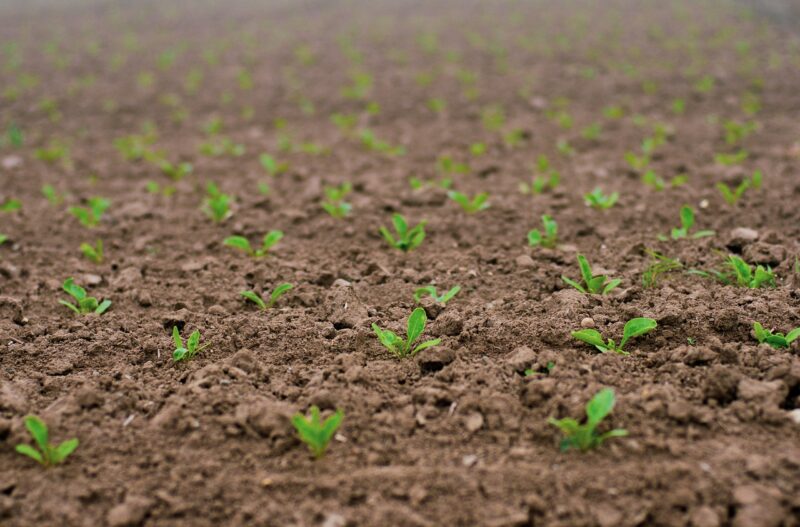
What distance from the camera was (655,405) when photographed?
2041 millimetres

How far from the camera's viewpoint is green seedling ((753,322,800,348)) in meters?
2.31

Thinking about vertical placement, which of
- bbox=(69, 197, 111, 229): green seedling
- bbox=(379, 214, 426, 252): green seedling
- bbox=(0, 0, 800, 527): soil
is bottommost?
bbox=(0, 0, 800, 527): soil

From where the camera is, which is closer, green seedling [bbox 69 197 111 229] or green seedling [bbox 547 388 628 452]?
green seedling [bbox 547 388 628 452]

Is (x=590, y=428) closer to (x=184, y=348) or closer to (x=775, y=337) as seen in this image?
(x=775, y=337)

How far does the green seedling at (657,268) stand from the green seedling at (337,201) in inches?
67.5

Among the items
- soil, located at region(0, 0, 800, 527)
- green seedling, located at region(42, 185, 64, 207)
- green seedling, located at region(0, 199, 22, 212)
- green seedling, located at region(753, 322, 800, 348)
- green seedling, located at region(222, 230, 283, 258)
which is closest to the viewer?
soil, located at region(0, 0, 800, 527)

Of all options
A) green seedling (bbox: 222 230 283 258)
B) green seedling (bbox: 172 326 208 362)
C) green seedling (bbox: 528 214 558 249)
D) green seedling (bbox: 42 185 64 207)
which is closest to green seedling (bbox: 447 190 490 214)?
green seedling (bbox: 528 214 558 249)

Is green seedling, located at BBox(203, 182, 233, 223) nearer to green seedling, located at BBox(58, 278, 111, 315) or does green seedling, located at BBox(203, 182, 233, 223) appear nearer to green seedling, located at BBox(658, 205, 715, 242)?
green seedling, located at BBox(58, 278, 111, 315)

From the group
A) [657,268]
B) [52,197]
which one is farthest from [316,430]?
[52,197]

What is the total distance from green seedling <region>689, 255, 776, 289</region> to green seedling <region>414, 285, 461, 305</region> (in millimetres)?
1133

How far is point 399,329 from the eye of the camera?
2.61 meters

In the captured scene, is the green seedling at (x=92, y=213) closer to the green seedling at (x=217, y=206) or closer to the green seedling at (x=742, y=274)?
the green seedling at (x=217, y=206)

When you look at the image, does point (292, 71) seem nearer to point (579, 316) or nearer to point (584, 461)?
point (579, 316)

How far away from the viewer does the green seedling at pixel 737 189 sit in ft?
12.1
